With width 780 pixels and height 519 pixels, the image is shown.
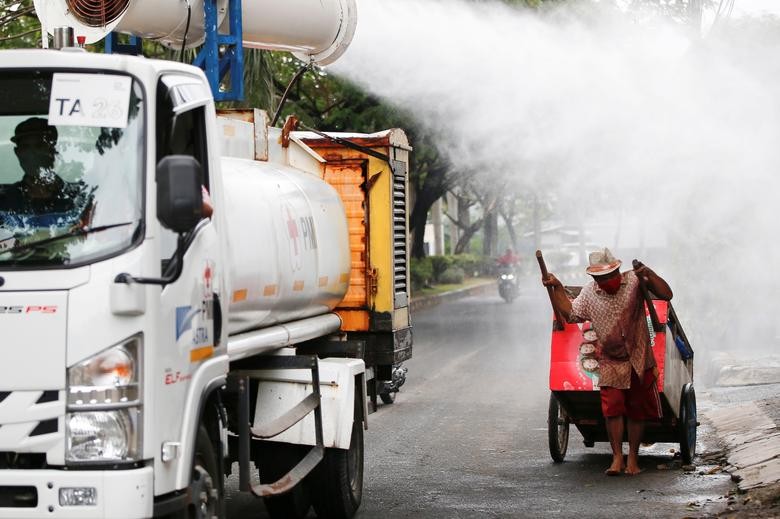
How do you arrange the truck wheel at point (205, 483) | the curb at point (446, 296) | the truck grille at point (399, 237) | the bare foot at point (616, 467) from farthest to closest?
the curb at point (446, 296) < the bare foot at point (616, 467) < the truck grille at point (399, 237) < the truck wheel at point (205, 483)

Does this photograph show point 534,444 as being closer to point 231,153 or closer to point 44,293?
point 231,153

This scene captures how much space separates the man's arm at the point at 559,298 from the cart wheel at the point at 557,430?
2.30 feet

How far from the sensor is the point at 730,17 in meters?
20.2

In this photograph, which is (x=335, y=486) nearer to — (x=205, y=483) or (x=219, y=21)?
(x=205, y=483)

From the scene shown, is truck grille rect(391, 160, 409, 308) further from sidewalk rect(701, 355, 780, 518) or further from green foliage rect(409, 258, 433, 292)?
green foliage rect(409, 258, 433, 292)

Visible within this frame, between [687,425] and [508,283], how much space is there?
97.4 ft

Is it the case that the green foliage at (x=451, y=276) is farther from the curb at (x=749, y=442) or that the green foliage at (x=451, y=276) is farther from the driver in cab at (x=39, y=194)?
the driver in cab at (x=39, y=194)

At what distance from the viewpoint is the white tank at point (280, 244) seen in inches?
273

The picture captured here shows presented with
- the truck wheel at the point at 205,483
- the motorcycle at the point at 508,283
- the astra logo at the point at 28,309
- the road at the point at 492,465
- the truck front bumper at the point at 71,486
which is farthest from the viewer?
the motorcycle at the point at 508,283

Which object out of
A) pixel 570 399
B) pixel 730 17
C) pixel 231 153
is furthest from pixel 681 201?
pixel 231 153

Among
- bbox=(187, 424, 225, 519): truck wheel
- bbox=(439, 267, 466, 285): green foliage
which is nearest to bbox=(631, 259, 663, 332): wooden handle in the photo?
bbox=(187, 424, 225, 519): truck wheel

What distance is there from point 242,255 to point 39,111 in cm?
151

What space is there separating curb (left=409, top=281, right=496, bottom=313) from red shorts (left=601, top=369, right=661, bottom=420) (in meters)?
25.9

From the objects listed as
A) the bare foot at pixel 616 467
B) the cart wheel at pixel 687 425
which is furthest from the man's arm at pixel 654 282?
the bare foot at pixel 616 467
